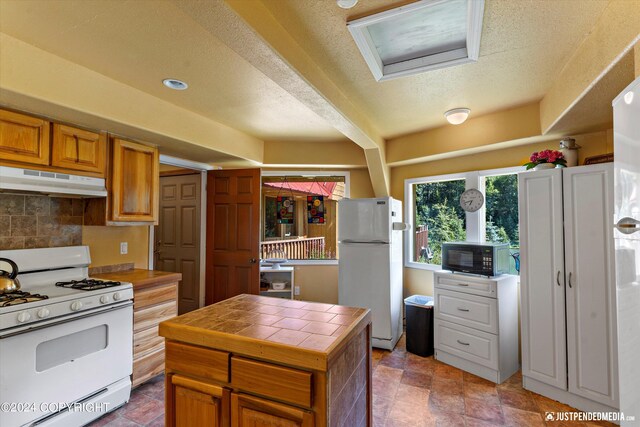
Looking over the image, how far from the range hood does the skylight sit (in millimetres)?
2269

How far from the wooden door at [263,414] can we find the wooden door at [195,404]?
2.1 inches

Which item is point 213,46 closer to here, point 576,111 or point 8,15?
point 8,15

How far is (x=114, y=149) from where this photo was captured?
8.79ft

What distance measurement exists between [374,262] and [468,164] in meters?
→ 1.60

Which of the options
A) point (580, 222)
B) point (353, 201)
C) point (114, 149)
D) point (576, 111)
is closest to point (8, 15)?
point (114, 149)

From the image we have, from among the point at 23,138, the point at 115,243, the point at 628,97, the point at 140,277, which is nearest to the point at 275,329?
the point at 628,97

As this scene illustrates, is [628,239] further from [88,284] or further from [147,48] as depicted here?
[88,284]

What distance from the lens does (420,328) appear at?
10.8 ft

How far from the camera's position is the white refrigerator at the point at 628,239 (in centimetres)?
111

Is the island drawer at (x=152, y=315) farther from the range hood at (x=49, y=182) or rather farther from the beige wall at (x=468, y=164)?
the beige wall at (x=468, y=164)

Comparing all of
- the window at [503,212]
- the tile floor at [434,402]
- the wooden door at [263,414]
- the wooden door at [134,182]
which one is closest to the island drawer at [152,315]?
the tile floor at [434,402]

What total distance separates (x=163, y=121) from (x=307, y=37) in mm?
1620

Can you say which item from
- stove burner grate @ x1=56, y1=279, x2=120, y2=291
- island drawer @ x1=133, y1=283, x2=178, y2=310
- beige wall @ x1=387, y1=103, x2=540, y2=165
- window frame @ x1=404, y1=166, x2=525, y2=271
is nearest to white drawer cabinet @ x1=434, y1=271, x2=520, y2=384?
window frame @ x1=404, y1=166, x2=525, y2=271

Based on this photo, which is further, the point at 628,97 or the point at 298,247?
the point at 298,247
